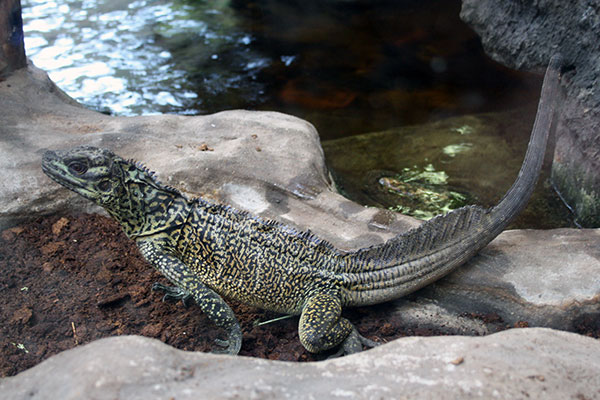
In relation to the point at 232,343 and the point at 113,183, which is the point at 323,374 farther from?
the point at 113,183

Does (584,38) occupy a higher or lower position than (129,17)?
higher

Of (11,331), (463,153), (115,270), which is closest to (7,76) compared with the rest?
(115,270)

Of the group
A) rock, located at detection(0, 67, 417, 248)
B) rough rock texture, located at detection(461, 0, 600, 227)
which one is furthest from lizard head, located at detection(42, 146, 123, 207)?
rough rock texture, located at detection(461, 0, 600, 227)

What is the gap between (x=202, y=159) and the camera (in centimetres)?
496

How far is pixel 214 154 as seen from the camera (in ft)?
16.7

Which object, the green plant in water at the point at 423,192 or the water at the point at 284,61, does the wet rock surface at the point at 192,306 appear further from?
the water at the point at 284,61

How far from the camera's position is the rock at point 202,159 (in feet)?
14.6

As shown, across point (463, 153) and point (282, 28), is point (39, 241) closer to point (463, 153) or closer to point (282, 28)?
point (463, 153)

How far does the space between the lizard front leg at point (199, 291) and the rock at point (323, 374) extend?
892 mm

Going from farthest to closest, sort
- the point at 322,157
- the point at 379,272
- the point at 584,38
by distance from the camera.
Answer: the point at 322,157 → the point at 584,38 → the point at 379,272

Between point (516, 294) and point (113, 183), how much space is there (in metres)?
2.99

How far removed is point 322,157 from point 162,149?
1.69 m

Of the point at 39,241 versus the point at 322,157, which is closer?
the point at 39,241

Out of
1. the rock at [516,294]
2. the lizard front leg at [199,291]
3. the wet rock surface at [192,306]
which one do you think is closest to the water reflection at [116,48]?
the wet rock surface at [192,306]
